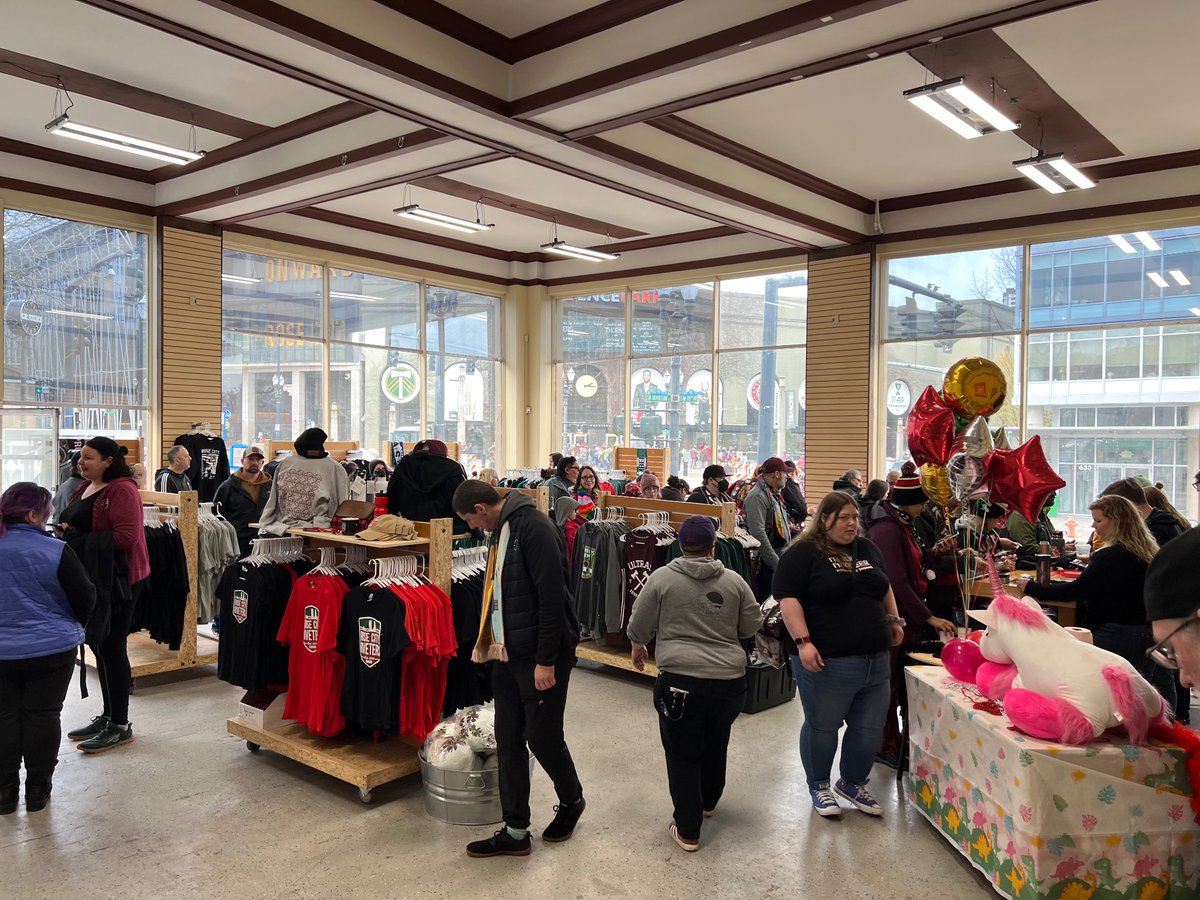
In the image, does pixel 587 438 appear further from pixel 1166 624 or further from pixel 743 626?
pixel 1166 624

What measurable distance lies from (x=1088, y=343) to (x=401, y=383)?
956 cm

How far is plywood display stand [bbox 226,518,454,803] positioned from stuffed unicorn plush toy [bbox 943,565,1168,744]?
247 cm

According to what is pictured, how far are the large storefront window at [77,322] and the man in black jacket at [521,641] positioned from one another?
28.4 ft

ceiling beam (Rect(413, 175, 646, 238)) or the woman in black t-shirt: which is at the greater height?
ceiling beam (Rect(413, 175, 646, 238))

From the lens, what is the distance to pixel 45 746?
405 centimetres

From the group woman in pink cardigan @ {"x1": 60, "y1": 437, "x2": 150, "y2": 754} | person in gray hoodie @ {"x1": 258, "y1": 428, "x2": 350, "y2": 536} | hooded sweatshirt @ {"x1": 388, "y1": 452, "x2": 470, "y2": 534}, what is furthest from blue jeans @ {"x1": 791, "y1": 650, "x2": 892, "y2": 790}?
woman in pink cardigan @ {"x1": 60, "y1": 437, "x2": 150, "y2": 754}

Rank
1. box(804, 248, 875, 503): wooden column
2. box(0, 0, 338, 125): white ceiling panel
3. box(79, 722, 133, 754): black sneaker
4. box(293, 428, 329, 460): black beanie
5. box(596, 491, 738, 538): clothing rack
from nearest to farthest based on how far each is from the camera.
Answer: box(79, 722, 133, 754): black sneaker
box(293, 428, 329, 460): black beanie
box(596, 491, 738, 538): clothing rack
box(0, 0, 338, 125): white ceiling panel
box(804, 248, 875, 503): wooden column

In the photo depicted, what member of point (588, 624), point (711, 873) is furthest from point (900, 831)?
point (588, 624)

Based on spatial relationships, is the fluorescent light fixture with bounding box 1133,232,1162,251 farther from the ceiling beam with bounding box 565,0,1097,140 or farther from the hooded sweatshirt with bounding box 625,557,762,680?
the hooded sweatshirt with bounding box 625,557,762,680

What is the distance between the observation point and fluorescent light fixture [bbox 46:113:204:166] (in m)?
7.50

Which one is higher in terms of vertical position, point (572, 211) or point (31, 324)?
point (572, 211)

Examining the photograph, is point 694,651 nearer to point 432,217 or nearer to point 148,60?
point 148,60

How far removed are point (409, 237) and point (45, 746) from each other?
10.8m

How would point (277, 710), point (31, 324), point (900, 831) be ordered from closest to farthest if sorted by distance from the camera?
point (900, 831) → point (277, 710) → point (31, 324)
